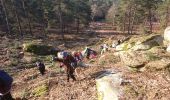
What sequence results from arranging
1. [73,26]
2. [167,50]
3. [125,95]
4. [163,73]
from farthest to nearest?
[73,26], [167,50], [163,73], [125,95]

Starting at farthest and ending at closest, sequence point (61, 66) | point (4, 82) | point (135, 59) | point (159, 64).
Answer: point (61, 66)
point (135, 59)
point (159, 64)
point (4, 82)

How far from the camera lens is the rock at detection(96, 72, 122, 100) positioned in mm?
12117

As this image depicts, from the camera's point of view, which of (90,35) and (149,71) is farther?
(90,35)

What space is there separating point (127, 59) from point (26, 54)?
87.0ft

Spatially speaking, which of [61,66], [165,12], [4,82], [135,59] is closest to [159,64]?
[135,59]

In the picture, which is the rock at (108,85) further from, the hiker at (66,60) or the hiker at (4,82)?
the hiker at (4,82)

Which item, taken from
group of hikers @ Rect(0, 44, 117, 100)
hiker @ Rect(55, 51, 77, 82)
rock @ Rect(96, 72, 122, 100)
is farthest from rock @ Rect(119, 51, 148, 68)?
hiker @ Rect(55, 51, 77, 82)

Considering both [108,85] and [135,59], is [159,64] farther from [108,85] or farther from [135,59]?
[108,85]

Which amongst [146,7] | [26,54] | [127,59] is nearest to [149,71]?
[127,59]

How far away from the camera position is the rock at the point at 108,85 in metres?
12.1

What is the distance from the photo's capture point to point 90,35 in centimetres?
7819

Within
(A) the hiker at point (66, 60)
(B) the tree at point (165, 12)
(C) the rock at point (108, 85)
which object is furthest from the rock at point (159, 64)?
(B) the tree at point (165, 12)

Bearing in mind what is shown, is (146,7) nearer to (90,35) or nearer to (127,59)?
(90,35)

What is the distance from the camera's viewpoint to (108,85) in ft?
42.6
